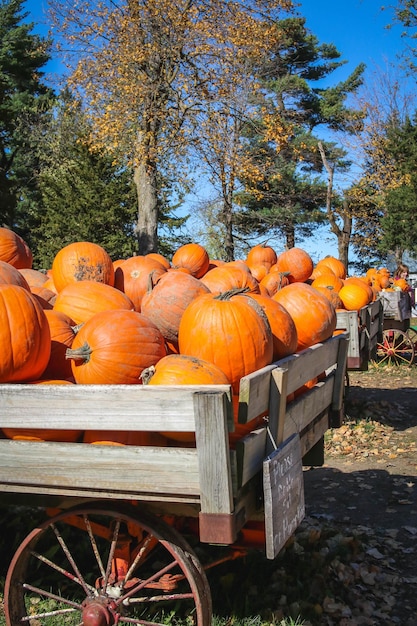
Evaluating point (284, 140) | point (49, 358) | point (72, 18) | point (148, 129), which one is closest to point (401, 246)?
point (284, 140)

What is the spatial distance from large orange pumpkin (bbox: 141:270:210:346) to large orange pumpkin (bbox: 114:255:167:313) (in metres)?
0.50

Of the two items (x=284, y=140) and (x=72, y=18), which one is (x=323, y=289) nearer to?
(x=284, y=140)

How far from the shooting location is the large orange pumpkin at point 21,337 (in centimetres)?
247

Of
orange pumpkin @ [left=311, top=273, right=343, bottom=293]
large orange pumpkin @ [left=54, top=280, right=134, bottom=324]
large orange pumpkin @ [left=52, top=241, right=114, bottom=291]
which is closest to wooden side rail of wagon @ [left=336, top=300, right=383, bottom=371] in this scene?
orange pumpkin @ [left=311, top=273, right=343, bottom=293]

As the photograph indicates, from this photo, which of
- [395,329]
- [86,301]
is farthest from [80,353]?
[395,329]

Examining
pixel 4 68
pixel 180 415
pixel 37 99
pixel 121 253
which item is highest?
pixel 4 68

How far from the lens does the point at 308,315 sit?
357cm

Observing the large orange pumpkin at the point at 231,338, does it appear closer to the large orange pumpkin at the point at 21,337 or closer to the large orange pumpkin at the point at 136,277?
the large orange pumpkin at the point at 21,337

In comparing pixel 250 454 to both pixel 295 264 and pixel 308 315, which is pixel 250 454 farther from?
pixel 295 264

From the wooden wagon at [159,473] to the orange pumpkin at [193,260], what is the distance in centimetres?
252

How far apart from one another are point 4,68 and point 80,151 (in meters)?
14.8

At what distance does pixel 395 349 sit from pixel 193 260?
7.24m

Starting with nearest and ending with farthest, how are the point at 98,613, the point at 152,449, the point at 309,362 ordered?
the point at 152,449 < the point at 98,613 < the point at 309,362

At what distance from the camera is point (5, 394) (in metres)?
2.25
